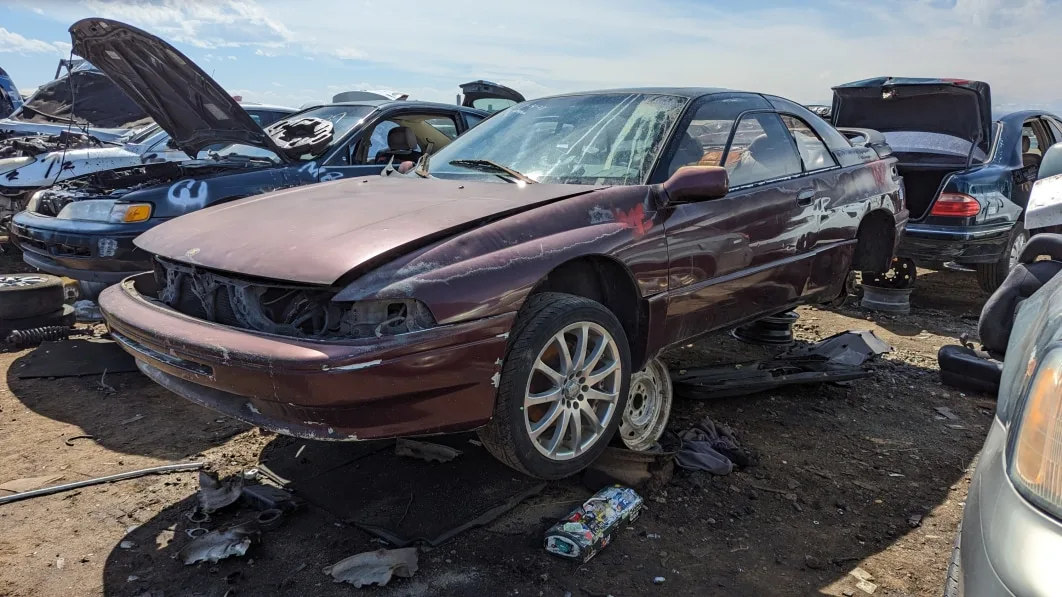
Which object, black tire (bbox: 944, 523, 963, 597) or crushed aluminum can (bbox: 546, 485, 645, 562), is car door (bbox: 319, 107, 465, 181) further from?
black tire (bbox: 944, 523, 963, 597)

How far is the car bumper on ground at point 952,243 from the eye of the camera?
5.70 metres

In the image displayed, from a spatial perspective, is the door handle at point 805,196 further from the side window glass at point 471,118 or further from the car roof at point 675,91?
the side window glass at point 471,118

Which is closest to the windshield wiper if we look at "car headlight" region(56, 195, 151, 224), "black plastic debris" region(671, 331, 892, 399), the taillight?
"black plastic debris" region(671, 331, 892, 399)

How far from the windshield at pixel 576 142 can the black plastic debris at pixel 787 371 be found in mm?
Result: 1195

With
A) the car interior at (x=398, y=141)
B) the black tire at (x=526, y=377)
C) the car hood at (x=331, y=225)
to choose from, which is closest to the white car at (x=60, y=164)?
the car interior at (x=398, y=141)

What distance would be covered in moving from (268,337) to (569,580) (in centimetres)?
124

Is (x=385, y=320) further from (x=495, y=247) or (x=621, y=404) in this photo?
(x=621, y=404)

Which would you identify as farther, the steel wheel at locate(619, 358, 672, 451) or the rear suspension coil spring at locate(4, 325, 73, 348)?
the rear suspension coil spring at locate(4, 325, 73, 348)

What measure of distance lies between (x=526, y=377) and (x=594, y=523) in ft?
1.91

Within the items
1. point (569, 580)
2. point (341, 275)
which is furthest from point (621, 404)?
point (341, 275)

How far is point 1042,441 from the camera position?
1.29 meters

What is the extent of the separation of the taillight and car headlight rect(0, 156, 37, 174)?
8.44 m

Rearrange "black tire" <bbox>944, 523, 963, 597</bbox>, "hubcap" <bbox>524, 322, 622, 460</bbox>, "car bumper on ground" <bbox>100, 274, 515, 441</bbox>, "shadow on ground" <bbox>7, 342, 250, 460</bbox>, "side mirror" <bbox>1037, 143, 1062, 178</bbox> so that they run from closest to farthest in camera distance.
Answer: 1. "black tire" <bbox>944, 523, 963, 597</bbox>
2. "car bumper on ground" <bbox>100, 274, 515, 441</bbox>
3. "hubcap" <bbox>524, 322, 622, 460</bbox>
4. "side mirror" <bbox>1037, 143, 1062, 178</bbox>
5. "shadow on ground" <bbox>7, 342, 250, 460</bbox>

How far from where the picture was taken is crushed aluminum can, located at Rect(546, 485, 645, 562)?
8.01 feet
